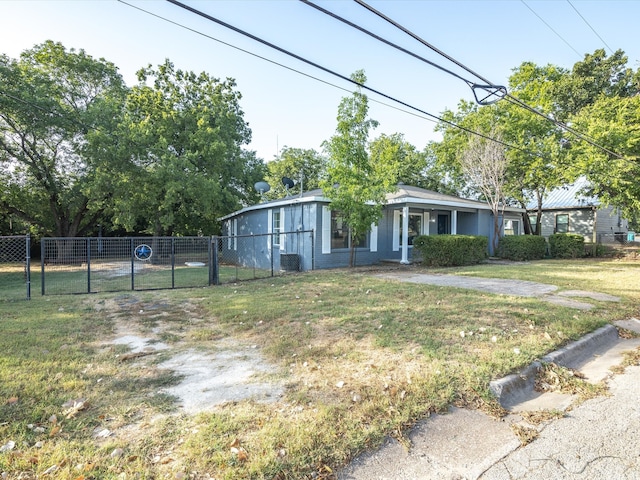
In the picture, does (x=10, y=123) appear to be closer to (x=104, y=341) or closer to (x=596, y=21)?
(x=104, y=341)

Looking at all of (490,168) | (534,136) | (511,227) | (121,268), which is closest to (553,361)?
(121,268)

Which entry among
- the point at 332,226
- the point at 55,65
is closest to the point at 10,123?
the point at 55,65

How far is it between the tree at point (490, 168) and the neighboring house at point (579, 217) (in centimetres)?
899

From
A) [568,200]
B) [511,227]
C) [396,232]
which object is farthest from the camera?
[568,200]

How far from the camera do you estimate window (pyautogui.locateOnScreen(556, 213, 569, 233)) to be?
78.2 feet

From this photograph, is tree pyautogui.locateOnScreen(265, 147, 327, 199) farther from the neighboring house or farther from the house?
the neighboring house

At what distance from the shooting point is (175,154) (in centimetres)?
1820

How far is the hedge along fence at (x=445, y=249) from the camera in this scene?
1238 centimetres

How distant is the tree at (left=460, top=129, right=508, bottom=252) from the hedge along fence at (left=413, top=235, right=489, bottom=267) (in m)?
3.59

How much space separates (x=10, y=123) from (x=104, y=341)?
1752 cm

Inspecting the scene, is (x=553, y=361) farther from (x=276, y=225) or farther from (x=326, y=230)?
(x=276, y=225)

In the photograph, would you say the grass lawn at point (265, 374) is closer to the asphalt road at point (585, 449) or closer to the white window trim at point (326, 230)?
the asphalt road at point (585, 449)

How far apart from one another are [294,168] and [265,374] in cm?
3122

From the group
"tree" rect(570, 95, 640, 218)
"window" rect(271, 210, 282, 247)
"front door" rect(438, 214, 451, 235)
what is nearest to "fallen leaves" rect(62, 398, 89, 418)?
"window" rect(271, 210, 282, 247)
